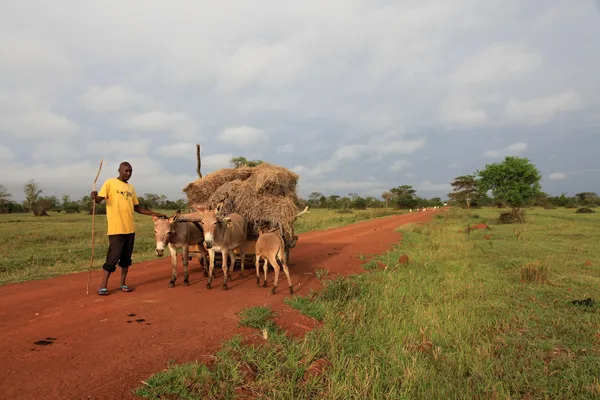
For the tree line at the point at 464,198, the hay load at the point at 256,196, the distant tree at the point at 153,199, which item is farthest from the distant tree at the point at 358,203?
the hay load at the point at 256,196

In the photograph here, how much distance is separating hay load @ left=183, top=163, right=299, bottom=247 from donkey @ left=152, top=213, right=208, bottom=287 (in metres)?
0.98

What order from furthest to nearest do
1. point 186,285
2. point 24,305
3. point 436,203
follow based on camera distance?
point 436,203, point 186,285, point 24,305

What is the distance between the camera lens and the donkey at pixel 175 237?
7016 millimetres

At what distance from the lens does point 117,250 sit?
6.81m

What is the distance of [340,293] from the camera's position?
6.92m

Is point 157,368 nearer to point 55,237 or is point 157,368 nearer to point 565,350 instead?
point 565,350

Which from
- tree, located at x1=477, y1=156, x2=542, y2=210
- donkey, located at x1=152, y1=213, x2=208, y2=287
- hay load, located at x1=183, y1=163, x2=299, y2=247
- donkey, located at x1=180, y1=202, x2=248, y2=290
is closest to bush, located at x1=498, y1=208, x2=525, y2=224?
tree, located at x1=477, y1=156, x2=542, y2=210

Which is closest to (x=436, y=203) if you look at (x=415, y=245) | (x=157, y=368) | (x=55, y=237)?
(x=415, y=245)

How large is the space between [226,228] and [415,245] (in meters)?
10.6

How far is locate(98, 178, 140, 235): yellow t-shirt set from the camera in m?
6.70

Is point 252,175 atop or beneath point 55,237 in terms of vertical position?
atop

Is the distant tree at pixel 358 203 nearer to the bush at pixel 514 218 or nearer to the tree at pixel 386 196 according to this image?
the tree at pixel 386 196

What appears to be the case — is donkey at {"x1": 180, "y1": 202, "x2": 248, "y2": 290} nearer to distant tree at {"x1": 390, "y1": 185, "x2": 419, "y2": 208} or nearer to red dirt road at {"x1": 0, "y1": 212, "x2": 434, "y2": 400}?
red dirt road at {"x1": 0, "y1": 212, "x2": 434, "y2": 400}

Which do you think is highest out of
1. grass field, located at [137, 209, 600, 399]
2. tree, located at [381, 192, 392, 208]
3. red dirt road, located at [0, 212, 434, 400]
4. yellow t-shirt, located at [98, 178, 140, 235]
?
tree, located at [381, 192, 392, 208]
